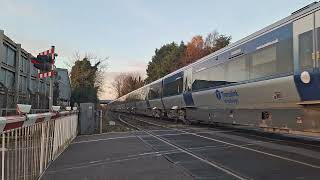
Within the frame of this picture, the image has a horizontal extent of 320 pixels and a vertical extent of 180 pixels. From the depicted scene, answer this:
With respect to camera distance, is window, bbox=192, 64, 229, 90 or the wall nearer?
the wall

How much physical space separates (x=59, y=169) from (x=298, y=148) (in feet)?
22.5

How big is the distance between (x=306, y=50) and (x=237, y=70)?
5.76 m

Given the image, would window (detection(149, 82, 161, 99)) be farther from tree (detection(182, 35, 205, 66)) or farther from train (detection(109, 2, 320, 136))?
tree (detection(182, 35, 205, 66))

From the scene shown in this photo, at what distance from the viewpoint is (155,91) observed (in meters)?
41.9

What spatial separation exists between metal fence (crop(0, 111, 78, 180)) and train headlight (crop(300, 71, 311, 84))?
6740 millimetres

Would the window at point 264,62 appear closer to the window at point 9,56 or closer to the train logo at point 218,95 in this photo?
the train logo at point 218,95

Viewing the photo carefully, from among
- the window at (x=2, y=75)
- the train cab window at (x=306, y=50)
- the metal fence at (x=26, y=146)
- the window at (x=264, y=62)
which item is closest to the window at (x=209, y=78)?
the window at (x=264, y=62)

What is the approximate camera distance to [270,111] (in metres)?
15.0

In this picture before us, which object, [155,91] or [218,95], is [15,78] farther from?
[155,91]

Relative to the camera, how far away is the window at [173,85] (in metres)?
30.6

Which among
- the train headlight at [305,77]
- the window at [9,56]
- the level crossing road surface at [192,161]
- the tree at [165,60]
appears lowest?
the level crossing road surface at [192,161]

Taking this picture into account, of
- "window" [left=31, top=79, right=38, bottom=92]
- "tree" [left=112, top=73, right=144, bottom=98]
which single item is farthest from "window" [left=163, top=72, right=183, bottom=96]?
"tree" [left=112, top=73, right=144, bottom=98]

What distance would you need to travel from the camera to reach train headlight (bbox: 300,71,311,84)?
12386mm

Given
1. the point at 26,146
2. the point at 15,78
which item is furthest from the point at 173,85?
the point at 26,146
